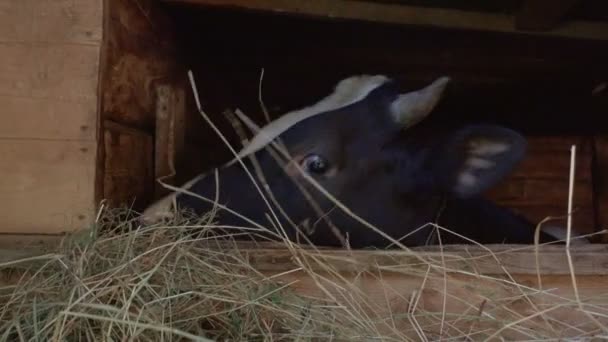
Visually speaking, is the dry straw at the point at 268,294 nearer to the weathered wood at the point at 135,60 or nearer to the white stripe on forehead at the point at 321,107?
the weathered wood at the point at 135,60

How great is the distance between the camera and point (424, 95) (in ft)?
7.47

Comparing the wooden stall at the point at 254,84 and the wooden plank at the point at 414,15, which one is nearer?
the wooden stall at the point at 254,84

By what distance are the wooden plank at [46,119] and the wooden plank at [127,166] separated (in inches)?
3.8

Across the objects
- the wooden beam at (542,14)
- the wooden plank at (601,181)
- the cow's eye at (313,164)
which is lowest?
the wooden plank at (601,181)

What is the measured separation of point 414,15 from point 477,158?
0.92m

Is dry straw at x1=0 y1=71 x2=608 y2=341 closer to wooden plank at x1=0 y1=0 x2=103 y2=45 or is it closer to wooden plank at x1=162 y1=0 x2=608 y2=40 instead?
wooden plank at x1=0 y1=0 x2=103 y2=45

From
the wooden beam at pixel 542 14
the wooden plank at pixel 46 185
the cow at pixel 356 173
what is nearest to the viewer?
the wooden plank at pixel 46 185

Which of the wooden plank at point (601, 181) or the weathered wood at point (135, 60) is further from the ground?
the weathered wood at point (135, 60)

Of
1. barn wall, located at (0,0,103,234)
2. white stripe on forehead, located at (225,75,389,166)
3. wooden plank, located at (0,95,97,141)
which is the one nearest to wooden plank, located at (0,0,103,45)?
barn wall, located at (0,0,103,234)

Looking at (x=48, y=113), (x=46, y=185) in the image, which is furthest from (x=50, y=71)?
(x=46, y=185)

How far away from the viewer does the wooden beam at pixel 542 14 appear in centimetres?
256

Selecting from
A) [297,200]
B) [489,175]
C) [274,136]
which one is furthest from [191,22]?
[489,175]

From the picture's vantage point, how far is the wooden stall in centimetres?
162

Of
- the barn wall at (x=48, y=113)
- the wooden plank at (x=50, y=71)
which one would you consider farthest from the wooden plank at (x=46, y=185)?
the wooden plank at (x=50, y=71)
